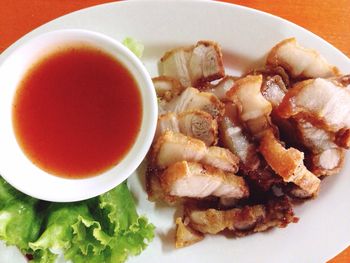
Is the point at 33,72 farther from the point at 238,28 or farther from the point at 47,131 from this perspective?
the point at 238,28

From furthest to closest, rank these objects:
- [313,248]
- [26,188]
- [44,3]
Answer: [44,3]
[313,248]
[26,188]

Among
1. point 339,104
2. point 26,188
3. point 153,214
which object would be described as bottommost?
point 153,214

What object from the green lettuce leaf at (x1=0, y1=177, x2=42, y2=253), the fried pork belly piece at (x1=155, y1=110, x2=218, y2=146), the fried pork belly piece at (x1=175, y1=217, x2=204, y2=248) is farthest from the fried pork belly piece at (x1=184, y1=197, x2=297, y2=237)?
the green lettuce leaf at (x1=0, y1=177, x2=42, y2=253)

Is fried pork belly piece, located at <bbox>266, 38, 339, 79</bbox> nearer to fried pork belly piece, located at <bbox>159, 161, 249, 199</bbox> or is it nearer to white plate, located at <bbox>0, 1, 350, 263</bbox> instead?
white plate, located at <bbox>0, 1, 350, 263</bbox>

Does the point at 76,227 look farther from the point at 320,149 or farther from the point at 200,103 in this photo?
the point at 320,149

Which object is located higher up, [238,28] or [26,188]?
[238,28]

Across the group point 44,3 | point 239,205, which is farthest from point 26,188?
point 44,3

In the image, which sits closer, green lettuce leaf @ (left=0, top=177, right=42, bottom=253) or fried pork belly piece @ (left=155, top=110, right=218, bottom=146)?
green lettuce leaf @ (left=0, top=177, right=42, bottom=253)
